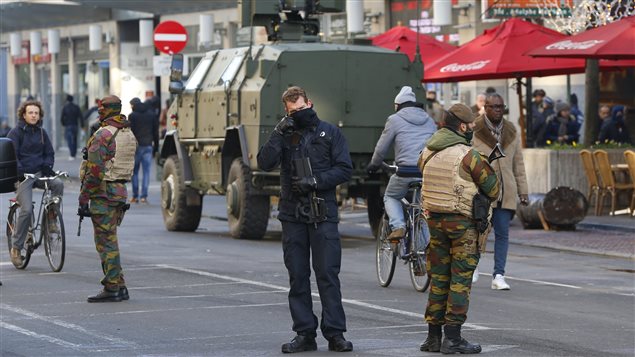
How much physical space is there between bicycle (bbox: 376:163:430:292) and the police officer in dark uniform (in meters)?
3.47

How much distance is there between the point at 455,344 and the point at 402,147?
4.64 m

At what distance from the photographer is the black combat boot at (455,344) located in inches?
400

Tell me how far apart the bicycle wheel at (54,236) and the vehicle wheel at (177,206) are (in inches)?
220

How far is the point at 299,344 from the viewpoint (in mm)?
10281

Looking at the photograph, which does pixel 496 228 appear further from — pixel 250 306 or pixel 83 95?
pixel 83 95

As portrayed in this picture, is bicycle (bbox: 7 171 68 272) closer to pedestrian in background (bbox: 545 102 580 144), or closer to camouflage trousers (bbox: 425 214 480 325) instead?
camouflage trousers (bbox: 425 214 480 325)

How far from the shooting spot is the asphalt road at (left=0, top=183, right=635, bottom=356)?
35.2 feet

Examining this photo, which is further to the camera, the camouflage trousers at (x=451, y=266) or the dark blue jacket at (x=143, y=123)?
the dark blue jacket at (x=143, y=123)

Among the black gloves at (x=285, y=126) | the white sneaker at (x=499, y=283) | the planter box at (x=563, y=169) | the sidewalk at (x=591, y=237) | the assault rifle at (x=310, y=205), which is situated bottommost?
the sidewalk at (x=591, y=237)

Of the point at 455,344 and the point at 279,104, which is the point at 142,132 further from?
the point at 455,344

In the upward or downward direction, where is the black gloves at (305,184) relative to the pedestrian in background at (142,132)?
upward

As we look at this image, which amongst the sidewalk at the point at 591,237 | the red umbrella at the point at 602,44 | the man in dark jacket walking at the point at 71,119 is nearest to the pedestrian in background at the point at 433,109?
the sidewalk at the point at 591,237

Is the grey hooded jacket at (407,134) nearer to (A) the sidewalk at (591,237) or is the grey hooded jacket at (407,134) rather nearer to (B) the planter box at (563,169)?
(A) the sidewalk at (591,237)

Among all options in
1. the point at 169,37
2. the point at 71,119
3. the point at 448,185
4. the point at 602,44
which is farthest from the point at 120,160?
the point at 71,119
